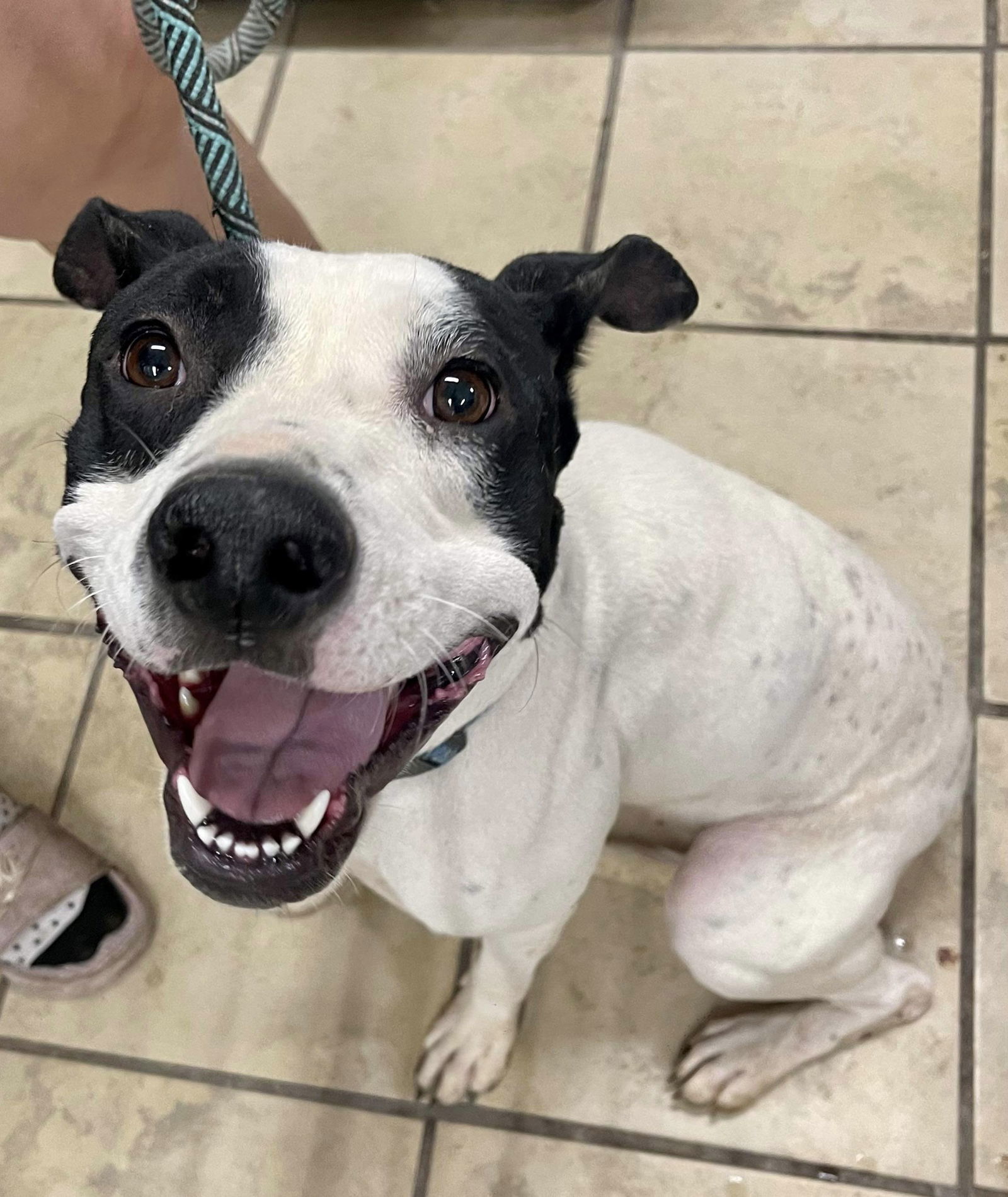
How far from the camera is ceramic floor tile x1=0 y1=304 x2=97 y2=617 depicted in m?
2.26

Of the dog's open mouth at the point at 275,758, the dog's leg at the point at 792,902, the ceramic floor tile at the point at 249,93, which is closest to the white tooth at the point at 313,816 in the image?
the dog's open mouth at the point at 275,758

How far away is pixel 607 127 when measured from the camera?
8.59ft

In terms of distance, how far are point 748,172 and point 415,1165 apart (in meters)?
2.35

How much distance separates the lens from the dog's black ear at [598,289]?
3.71ft

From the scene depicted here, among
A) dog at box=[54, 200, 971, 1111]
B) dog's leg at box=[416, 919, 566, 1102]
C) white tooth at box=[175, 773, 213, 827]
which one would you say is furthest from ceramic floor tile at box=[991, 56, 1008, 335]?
white tooth at box=[175, 773, 213, 827]

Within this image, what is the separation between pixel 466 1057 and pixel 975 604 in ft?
4.47

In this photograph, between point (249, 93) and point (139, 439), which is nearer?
point (139, 439)

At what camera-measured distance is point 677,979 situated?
6.26 ft

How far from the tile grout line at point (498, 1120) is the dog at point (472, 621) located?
300 millimetres

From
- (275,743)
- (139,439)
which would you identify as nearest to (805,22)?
(139,439)

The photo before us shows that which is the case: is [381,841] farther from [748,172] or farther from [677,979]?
[748,172]

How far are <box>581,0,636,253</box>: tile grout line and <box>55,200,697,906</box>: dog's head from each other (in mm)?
1559

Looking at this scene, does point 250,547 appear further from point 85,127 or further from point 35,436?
point 35,436

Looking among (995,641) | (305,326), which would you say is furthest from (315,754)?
(995,641)
